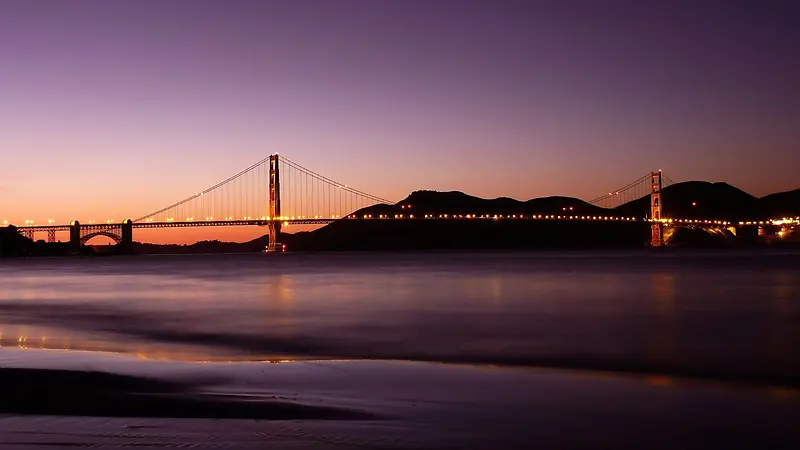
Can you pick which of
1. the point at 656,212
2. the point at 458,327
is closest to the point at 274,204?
the point at 656,212

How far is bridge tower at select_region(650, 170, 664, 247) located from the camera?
315 feet

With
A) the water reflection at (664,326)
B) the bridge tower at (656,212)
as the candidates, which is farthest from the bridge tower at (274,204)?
the water reflection at (664,326)

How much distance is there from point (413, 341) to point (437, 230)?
138894 millimetres

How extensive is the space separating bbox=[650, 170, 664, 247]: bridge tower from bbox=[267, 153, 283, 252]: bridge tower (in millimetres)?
44315

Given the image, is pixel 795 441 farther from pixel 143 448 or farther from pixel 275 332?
pixel 275 332

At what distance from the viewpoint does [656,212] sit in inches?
3944

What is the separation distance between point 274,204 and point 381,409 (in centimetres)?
8367

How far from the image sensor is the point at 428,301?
61.6 ft

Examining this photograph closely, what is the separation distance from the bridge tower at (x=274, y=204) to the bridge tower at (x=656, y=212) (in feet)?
145

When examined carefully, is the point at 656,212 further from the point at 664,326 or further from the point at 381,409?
the point at 381,409

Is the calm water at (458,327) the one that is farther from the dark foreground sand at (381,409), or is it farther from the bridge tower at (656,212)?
the bridge tower at (656,212)

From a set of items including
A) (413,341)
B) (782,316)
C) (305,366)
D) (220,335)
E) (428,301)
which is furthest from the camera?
(428,301)

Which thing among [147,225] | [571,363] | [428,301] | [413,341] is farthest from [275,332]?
[147,225]

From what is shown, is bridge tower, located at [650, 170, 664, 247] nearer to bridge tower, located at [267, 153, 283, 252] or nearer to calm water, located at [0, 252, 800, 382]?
bridge tower, located at [267, 153, 283, 252]
